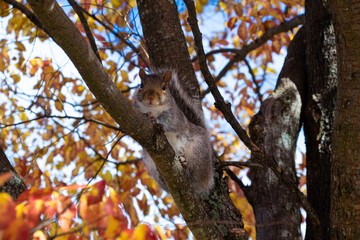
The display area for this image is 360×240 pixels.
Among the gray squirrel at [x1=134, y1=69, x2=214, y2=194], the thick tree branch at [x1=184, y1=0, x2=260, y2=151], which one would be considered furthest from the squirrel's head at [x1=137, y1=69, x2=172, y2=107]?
the thick tree branch at [x1=184, y1=0, x2=260, y2=151]

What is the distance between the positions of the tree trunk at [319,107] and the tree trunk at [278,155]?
145 millimetres

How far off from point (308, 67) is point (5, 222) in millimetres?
3865

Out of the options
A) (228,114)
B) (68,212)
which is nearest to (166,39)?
(228,114)

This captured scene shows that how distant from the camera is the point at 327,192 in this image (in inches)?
144

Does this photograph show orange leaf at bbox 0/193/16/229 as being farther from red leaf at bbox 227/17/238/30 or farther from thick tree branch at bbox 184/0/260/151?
red leaf at bbox 227/17/238/30

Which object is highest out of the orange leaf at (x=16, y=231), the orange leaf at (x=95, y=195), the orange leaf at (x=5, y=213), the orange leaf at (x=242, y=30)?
the orange leaf at (x=242, y=30)

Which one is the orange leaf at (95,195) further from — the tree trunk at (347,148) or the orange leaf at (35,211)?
the tree trunk at (347,148)

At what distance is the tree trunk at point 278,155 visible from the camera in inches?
140

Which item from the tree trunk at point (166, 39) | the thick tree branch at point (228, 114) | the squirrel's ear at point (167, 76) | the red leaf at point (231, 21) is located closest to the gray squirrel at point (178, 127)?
the squirrel's ear at point (167, 76)

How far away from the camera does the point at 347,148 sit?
285 cm

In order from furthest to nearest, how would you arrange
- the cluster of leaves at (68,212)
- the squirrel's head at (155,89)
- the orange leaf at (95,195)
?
1. the squirrel's head at (155,89)
2. the orange leaf at (95,195)
3. the cluster of leaves at (68,212)

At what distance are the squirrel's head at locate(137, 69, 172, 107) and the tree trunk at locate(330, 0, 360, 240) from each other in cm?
152

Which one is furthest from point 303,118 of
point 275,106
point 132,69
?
point 132,69

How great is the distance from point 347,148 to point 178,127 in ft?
4.81
